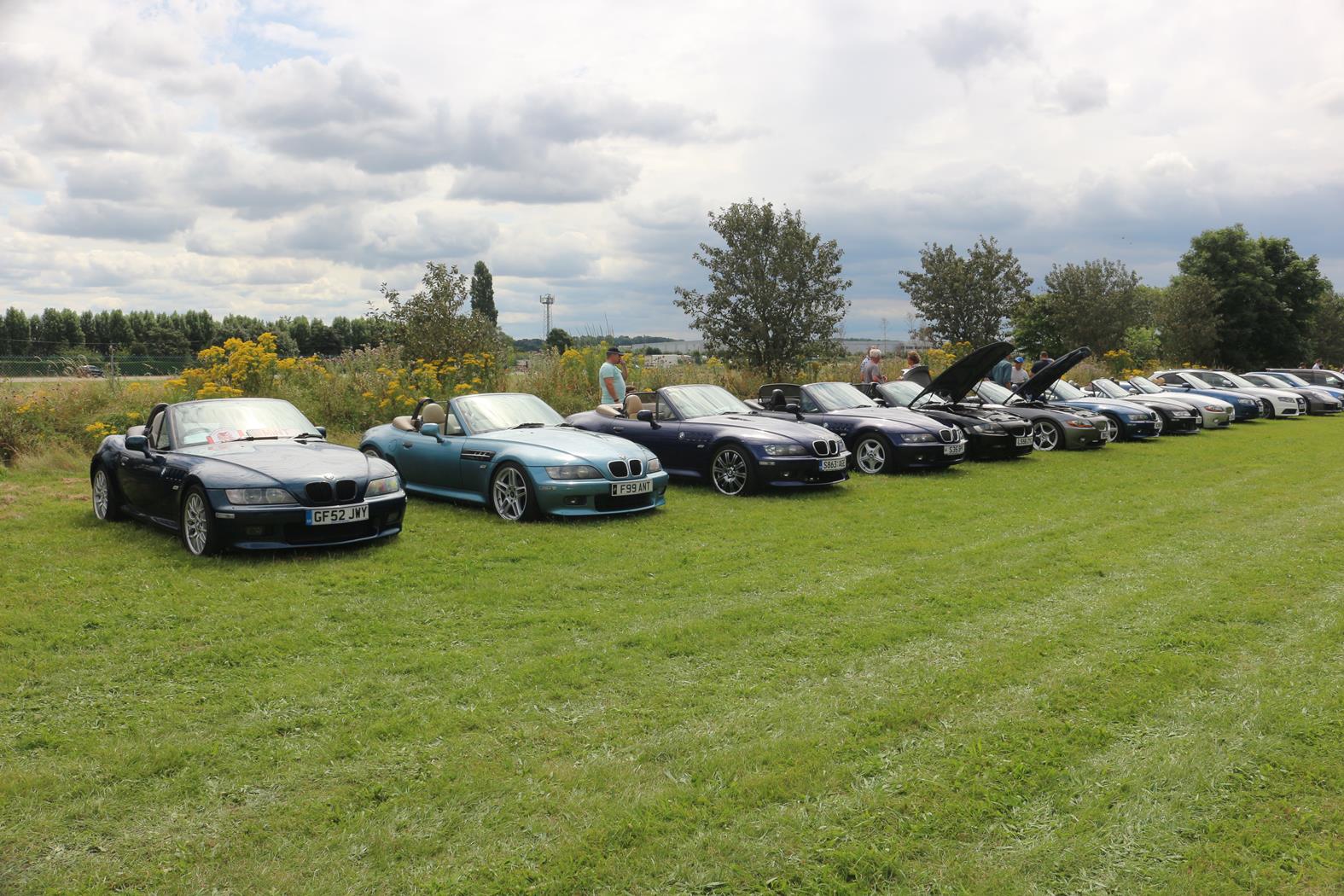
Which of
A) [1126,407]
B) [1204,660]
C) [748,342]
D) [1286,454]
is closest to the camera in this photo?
[1204,660]

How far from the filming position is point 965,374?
1447 cm

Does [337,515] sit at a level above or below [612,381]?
below

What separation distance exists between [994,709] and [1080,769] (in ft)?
1.96

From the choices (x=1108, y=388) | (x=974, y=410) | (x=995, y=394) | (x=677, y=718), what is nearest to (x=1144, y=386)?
(x=1108, y=388)

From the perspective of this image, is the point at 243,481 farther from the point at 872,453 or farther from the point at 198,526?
the point at 872,453

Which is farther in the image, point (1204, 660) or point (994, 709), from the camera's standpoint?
point (1204, 660)

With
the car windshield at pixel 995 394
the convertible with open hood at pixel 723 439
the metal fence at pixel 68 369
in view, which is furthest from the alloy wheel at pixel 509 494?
the car windshield at pixel 995 394

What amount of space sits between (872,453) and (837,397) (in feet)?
5.45

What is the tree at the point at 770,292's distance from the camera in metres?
21.4

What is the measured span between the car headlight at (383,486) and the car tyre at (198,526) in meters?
1.19

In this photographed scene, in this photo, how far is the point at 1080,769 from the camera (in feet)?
11.4

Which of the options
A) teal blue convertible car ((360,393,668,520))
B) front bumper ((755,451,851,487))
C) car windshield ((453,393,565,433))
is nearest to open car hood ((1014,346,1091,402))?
front bumper ((755,451,851,487))

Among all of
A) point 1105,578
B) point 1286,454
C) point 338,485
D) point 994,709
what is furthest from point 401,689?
point 1286,454

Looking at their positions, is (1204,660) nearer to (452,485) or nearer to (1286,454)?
(452,485)
